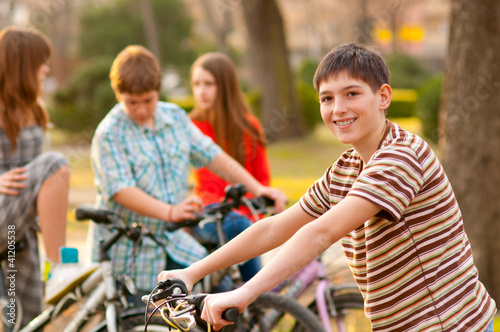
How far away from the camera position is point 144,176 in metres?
3.90

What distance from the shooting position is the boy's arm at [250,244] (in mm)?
2285

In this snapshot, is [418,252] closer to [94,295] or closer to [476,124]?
[94,295]

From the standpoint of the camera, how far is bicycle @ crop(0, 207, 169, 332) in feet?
11.0

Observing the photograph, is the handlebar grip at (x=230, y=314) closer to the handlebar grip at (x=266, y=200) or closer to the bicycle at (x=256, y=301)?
the bicycle at (x=256, y=301)

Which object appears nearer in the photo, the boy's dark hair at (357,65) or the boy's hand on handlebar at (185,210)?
the boy's dark hair at (357,65)

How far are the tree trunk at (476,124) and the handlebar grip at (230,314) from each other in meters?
3.77

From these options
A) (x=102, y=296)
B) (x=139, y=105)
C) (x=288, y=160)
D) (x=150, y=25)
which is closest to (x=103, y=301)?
(x=102, y=296)

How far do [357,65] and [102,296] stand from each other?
1841mm

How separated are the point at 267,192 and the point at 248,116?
1601mm

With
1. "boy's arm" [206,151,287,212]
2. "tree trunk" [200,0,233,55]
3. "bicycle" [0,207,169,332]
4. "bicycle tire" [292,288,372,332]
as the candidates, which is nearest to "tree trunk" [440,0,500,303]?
"boy's arm" [206,151,287,212]

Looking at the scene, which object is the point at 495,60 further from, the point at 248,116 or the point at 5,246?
the point at 5,246

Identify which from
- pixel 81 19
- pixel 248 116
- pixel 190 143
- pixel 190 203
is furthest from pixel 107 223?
pixel 81 19

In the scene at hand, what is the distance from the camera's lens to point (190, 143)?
420cm

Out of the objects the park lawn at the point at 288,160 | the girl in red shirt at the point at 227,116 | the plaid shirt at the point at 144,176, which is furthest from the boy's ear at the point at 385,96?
the park lawn at the point at 288,160
